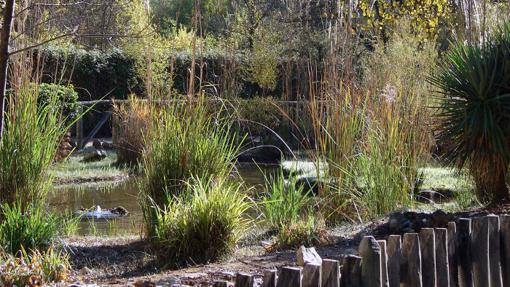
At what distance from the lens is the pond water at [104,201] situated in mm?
8594

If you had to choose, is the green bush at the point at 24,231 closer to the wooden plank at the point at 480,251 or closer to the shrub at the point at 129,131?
the wooden plank at the point at 480,251

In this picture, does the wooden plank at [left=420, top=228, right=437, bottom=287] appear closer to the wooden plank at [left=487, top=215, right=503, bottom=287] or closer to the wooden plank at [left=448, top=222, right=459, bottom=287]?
the wooden plank at [left=448, top=222, right=459, bottom=287]

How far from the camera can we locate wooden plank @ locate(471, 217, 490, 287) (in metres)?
3.76

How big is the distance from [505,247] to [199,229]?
97.8 inches

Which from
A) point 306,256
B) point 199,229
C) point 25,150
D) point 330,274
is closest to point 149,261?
point 199,229

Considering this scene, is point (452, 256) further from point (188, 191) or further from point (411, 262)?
point (188, 191)

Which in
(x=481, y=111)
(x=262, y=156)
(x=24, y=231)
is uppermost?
(x=481, y=111)

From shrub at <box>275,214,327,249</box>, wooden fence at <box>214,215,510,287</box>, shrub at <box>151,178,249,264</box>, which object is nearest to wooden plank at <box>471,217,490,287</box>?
wooden fence at <box>214,215,510,287</box>

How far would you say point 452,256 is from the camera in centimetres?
369

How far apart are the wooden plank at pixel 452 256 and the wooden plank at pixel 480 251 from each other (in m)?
0.10

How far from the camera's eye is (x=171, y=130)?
643 centimetres

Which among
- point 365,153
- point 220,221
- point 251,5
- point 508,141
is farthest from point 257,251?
point 251,5

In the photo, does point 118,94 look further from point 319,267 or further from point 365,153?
point 319,267

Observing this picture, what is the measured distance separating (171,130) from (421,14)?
1504 cm
